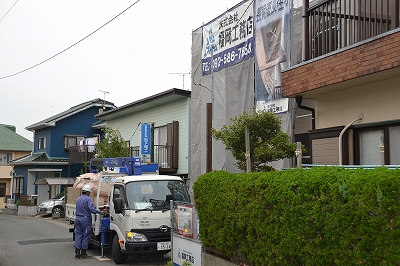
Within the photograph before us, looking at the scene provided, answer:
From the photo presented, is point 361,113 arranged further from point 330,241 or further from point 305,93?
point 330,241

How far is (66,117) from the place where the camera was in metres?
38.5

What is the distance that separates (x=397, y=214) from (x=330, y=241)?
1.03 m

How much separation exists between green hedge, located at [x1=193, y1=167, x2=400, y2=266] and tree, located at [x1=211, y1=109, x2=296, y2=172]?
1795mm

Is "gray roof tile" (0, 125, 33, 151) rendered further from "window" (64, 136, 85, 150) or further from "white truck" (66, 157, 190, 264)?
"white truck" (66, 157, 190, 264)

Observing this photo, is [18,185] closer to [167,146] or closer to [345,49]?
[167,146]

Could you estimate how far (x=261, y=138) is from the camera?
1003cm

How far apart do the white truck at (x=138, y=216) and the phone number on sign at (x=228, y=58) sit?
4.96 metres

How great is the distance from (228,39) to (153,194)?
21.6 ft

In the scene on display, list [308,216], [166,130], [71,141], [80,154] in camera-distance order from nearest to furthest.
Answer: [308,216] → [166,130] → [80,154] → [71,141]

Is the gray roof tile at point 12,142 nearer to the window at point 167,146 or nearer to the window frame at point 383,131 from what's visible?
the window at point 167,146

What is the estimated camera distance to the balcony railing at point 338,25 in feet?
28.0

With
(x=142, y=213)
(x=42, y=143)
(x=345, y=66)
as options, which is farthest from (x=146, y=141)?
(x=42, y=143)

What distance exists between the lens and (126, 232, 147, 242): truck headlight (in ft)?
Answer: 35.6

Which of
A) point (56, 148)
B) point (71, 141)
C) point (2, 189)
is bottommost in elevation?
point (2, 189)
